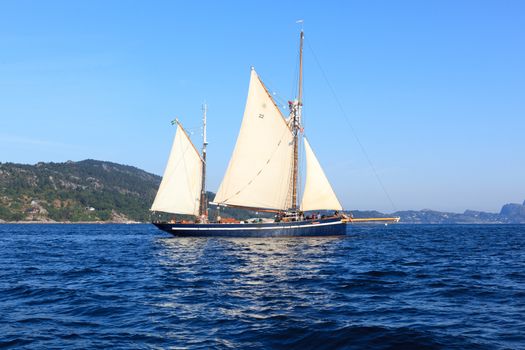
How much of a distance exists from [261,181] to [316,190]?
8.60 metres

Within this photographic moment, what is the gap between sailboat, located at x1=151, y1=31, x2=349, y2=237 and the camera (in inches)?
2911

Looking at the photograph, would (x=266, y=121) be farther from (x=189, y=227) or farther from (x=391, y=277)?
(x=391, y=277)

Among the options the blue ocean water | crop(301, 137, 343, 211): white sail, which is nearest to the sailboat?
crop(301, 137, 343, 211): white sail

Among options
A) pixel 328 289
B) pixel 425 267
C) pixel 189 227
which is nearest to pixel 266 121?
pixel 189 227

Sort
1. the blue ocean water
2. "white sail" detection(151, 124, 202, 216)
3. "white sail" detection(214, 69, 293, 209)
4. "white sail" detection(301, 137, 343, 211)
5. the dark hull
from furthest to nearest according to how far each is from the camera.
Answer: "white sail" detection(151, 124, 202, 216) → "white sail" detection(301, 137, 343, 211) → the dark hull → "white sail" detection(214, 69, 293, 209) → the blue ocean water

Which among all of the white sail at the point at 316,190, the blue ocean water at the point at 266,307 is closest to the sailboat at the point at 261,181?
the white sail at the point at 316,190

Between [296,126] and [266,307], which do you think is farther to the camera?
[296,126]

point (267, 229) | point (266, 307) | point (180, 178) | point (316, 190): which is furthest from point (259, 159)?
point (266, 307)

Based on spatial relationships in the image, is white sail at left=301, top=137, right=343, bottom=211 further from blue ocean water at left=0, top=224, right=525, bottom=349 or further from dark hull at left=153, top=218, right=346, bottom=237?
blue ocean water at left=0, top=224, right=525, bottom=349

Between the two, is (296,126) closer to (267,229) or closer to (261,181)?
(261,181)

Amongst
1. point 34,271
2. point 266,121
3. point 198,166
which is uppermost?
point 266,121

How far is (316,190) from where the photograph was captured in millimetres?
75375

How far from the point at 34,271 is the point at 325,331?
1001 inches

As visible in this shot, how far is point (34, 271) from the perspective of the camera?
3412 cm
